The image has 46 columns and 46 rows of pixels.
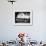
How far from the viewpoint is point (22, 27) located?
4.52 m

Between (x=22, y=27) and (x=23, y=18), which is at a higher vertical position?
(x=23, y=18)

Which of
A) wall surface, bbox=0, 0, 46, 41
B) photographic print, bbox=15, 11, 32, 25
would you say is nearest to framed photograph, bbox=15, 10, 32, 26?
photographic print, bbox=15, 11, 32, 25

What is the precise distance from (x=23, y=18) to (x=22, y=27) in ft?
0.96

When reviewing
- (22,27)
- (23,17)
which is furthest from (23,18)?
(22,27)

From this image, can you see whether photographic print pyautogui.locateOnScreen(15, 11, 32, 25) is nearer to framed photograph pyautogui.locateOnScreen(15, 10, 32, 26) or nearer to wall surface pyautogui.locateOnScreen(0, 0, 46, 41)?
framed photograph pyautogui.locateOnScreen(15, 10, 32, 26)

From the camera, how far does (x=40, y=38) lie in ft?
14.6

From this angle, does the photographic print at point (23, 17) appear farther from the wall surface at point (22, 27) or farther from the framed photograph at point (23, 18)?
the wall surface at point (22, 27)

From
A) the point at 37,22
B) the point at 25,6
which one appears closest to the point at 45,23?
the point at 37,22

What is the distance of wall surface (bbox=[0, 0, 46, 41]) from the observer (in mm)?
4465

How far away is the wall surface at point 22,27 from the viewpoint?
4465mm

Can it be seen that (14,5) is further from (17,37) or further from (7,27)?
(17,37)

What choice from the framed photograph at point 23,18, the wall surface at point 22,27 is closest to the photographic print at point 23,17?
the framed photograph at point 23,18

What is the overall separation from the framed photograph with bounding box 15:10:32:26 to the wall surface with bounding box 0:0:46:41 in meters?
0.11

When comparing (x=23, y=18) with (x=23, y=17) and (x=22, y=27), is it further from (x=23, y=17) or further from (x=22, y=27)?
(x=22, y=27)
